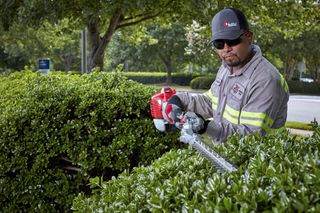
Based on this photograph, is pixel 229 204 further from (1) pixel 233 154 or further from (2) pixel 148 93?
(2) pixel 148 93

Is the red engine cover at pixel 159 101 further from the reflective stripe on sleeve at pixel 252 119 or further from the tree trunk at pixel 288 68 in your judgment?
the tree trunk at pixel 288 68

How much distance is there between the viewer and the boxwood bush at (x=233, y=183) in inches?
61.1

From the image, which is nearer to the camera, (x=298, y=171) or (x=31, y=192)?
(x=298, y=171)

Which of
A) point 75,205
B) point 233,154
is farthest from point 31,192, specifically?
point 233,154

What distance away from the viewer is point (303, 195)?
1.49 m

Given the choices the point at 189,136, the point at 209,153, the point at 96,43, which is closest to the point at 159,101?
the point at 189,136

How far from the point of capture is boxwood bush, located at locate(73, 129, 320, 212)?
5.09ft

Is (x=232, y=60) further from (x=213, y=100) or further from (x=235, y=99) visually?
(x=213, y=100)

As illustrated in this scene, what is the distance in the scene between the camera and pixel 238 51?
10.2ft

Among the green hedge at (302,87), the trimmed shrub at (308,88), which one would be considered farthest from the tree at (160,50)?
the trimmed shrub at (308,88)

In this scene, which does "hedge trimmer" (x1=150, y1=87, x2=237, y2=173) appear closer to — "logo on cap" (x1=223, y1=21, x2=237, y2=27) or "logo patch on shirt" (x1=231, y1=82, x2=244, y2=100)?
"logo patch on shirt" (x1=231, y1=82, x2=244, y2=100)

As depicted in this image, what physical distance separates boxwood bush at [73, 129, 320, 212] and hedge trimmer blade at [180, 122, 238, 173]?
0.06 metres

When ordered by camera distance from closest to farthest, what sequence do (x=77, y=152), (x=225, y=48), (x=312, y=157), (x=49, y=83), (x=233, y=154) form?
(x=312, y=157) < (x=233, y=154) < (x=225, y=48) < (x=77, y=152) < (x=49, y=83)

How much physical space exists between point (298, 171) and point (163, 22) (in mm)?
9910
